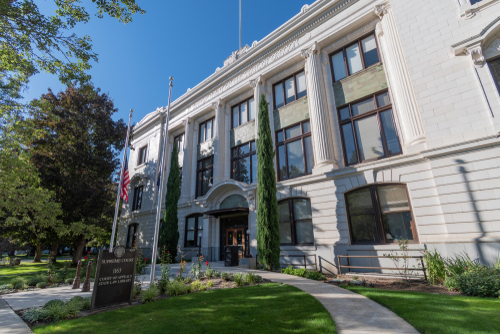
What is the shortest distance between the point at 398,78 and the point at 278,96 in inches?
342

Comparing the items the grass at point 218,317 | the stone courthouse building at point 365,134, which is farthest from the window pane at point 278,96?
the grass at point 218,317

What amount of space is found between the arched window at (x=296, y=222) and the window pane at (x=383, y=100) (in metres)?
7.06

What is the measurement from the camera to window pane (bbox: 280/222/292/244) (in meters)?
15.8

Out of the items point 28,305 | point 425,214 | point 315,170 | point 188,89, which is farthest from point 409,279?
point 188,89

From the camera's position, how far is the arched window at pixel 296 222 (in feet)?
49.8

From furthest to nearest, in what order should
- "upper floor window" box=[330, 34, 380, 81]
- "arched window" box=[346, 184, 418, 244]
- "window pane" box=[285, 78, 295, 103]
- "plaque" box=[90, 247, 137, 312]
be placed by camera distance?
"window pane" box=[285, 78, 295, 103] → "upper floor window" box=[330, 34, 380, 81] → "arched window" box=[346, 184, 418, 244] → "plaque" box=[90, 247, 137, 312]

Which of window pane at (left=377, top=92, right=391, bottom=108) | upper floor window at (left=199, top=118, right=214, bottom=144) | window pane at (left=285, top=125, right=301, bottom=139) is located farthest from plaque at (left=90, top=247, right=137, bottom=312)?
upper floor window at (left=199, top=118, right=214, bottom=144)

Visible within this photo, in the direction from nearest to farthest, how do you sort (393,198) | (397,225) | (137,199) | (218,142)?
1. (397,225)
2. (393,198)
3. (218,142)
4. (137,199)

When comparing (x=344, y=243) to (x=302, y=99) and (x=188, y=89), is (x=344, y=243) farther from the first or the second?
(x=188, y=89)

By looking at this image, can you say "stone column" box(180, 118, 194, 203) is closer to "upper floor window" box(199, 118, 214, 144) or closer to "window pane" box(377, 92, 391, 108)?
"upper floor window" box(199, 118, 214, 144)

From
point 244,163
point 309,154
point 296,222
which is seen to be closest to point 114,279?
point 296,222

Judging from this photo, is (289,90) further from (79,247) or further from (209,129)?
(79,247)

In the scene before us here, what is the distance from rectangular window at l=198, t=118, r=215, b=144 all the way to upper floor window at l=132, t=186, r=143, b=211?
1168cm

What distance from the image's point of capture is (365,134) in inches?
557
